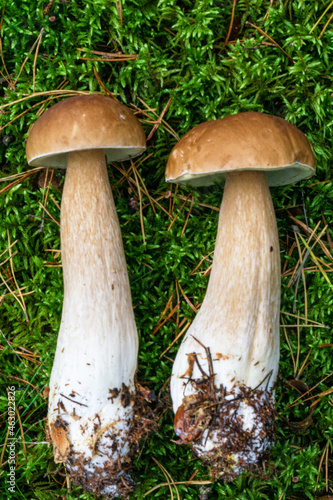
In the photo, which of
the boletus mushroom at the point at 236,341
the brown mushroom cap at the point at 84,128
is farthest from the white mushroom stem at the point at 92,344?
the boletus mushroom at the point at 236,341

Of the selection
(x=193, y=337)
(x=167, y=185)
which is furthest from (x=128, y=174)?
(x=193, y=337)

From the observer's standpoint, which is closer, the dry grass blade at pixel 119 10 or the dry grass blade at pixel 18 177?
the dry grass blade at pixel 119 10

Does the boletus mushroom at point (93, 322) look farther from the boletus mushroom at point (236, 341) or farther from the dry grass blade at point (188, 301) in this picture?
the dry grass blade at point (188, 301)

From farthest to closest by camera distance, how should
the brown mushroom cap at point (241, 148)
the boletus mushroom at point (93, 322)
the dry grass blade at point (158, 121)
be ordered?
the dry grass blade at point (158, 121)
the boletus mushroom at point (93, 322)
the brown mushroom cap at point (241, 148)

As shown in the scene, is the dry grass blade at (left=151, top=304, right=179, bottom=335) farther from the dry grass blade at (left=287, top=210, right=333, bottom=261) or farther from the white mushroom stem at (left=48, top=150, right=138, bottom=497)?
the dry grass blade at (left=287, top=210, right=333, bottom=261)

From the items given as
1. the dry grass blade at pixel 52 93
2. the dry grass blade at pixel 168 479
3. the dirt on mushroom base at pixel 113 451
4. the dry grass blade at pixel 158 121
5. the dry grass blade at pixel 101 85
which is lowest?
the dry grass blade at pixel 168 479

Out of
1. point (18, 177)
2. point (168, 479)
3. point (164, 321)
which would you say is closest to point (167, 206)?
point (164, 321)

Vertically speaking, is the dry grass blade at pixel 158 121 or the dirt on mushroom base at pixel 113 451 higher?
the dry grass blade at pixel 158 121

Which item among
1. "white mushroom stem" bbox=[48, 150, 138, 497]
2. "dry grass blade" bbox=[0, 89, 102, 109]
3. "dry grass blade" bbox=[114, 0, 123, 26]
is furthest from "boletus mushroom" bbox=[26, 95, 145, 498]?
"dry grass blade" bbox=[114, 0, 123, 26]
